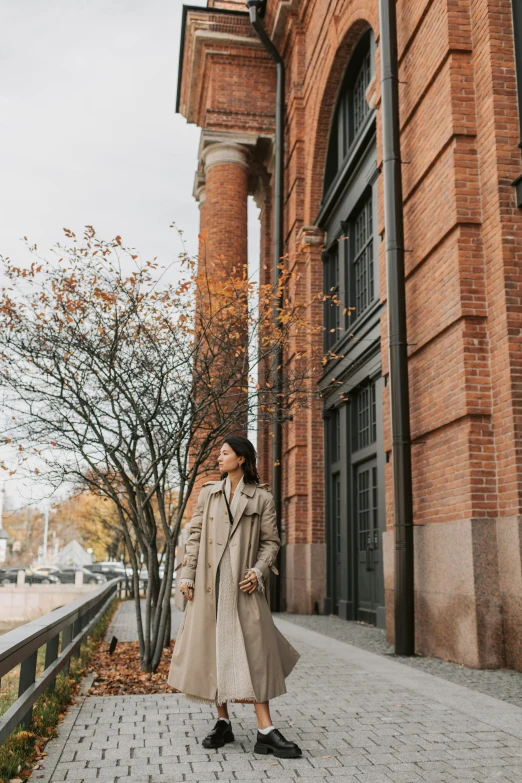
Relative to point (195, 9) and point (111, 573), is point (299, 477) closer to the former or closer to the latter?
point (195, 9)

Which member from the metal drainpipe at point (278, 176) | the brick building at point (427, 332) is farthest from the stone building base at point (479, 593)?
the metal drainpipe at point (278, 176)

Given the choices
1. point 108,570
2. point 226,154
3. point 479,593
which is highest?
point 226,154

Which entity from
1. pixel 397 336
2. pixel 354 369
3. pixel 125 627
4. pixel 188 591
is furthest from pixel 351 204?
pixel 188 591

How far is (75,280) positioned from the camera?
903 centimetres

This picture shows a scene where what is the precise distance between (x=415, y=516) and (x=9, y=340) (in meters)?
5.00

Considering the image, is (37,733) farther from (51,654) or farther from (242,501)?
(242,501)

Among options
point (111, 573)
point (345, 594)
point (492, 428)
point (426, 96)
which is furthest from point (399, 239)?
point (111, 573)

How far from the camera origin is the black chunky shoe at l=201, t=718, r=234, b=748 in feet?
14.9

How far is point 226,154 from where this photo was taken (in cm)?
1925

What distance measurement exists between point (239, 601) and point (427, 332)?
5225 mm

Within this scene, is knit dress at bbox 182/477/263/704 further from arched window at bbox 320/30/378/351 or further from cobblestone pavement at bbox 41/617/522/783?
arched window at bbox 320/30/378/351

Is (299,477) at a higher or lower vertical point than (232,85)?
lower

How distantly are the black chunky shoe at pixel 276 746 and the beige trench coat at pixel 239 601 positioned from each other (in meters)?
0.24

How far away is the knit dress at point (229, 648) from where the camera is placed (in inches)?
168
